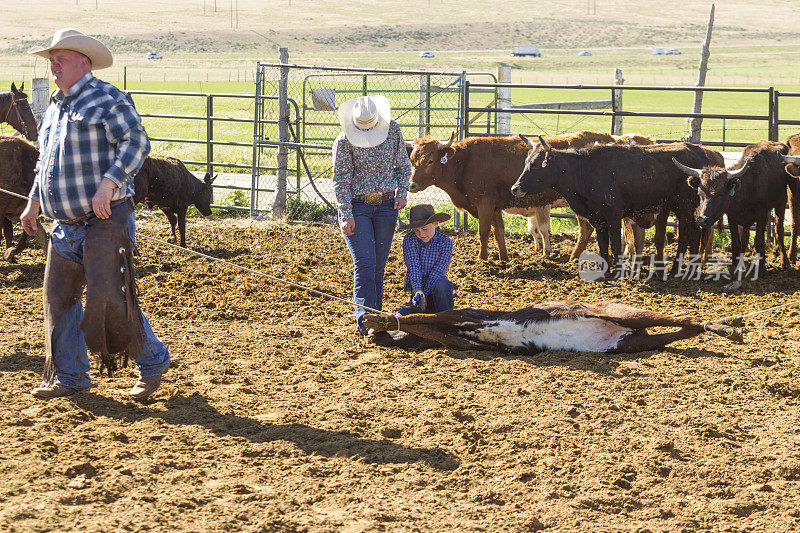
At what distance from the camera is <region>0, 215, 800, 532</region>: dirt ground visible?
3.75 m

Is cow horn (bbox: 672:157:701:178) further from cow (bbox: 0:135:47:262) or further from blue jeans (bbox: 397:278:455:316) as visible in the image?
cow (bbox: 0:135:47:262)

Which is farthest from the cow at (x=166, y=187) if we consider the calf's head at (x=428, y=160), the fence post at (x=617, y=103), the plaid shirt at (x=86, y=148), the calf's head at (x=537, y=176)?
the fence post at (x=617, y=103)

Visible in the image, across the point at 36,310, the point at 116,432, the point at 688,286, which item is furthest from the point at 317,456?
the point at 688,286

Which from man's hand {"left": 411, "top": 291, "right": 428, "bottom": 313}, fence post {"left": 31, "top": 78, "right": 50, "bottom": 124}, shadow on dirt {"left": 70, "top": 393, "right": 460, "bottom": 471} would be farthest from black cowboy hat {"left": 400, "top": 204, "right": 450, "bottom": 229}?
fence post {"left": 31, "top": 78, "right": 50, "bottom": 124}

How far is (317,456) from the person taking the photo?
436 centimetres

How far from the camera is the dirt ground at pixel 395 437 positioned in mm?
3750

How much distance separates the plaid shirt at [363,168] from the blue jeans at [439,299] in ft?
2.48

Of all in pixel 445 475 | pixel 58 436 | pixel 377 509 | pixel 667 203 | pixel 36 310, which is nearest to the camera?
pixel 377 509

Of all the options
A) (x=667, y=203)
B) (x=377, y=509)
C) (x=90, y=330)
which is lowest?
(x=377, y=509)

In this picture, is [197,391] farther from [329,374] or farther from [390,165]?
[390,165]

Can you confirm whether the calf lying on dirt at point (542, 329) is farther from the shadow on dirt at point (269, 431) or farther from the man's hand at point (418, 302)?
the shadow on dirt at point (269, 431)

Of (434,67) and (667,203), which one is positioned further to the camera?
(434,67)

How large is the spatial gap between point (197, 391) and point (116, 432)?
854 millimetres

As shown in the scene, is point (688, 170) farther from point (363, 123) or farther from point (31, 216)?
point (31, 216)
